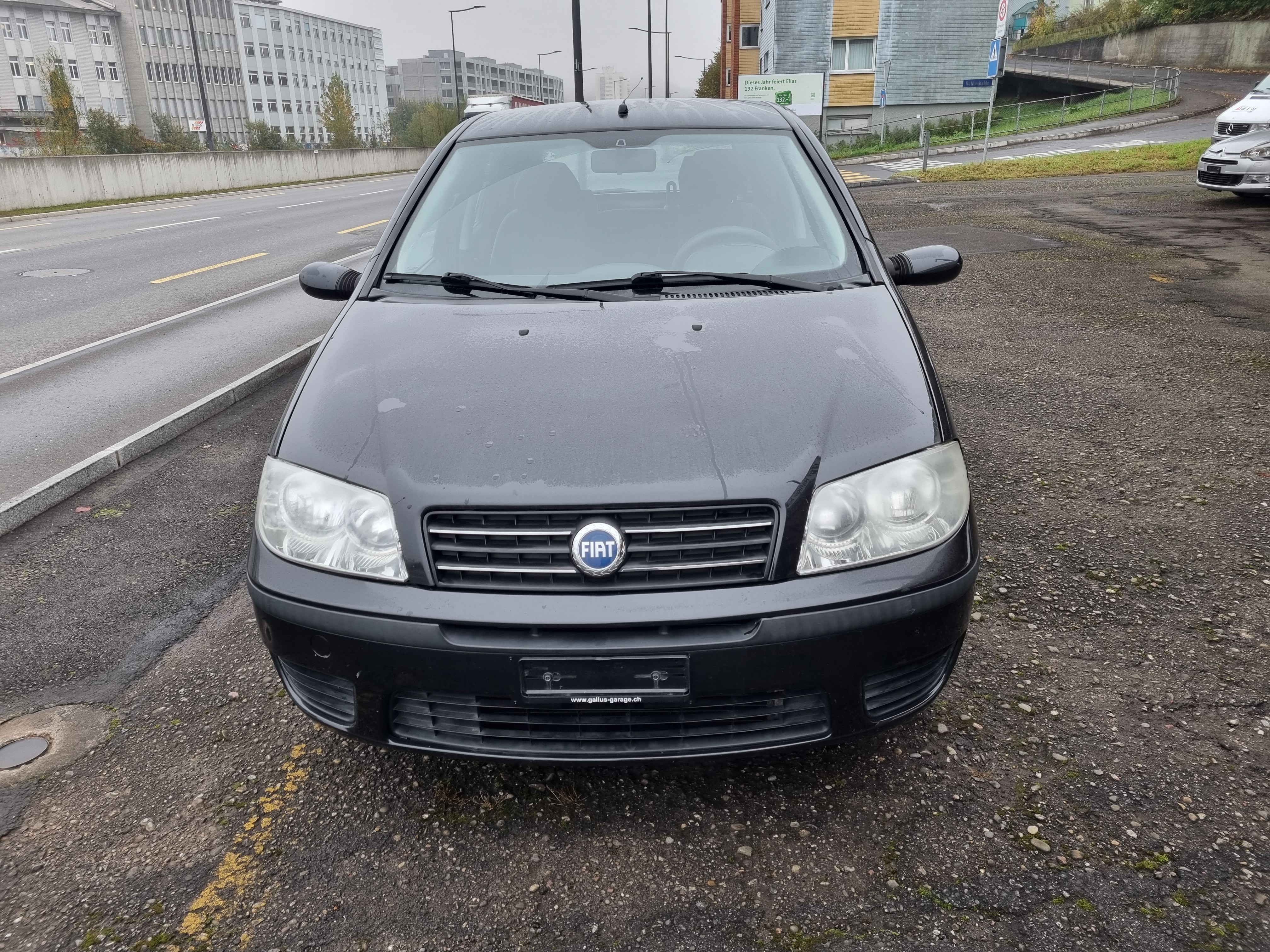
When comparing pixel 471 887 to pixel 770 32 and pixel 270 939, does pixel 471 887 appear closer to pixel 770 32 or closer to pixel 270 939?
pixel 270 939

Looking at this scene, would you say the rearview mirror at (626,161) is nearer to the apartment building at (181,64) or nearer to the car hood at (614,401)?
the car hood at (614,401)

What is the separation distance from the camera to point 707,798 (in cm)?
242

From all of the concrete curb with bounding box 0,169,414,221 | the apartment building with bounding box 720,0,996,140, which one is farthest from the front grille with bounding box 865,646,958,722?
the apartment building with bounding box 720,0,996,140

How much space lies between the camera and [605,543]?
2.02 meters

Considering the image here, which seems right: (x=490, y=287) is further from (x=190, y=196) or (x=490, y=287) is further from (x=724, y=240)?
(x=190, y=196)

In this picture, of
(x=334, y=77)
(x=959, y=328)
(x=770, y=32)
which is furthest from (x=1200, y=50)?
(x=334, y=77)

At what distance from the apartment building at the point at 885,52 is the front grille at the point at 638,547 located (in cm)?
3687

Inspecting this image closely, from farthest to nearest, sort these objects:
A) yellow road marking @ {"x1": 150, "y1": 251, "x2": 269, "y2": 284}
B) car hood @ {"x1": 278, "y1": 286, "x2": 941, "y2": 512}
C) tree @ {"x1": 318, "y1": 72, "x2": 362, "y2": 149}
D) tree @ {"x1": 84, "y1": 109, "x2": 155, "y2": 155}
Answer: tree @ {"x1": 318, "y1": 72, "x2": 362, "y2": 149} < tree @ {"x1": 84, "y1": 109, "x2": 155, "y2": 155} < yellow road marking @ {"x1": 150, "y1": 251, "x2": 269, "y2": 284} < car hood @ {"x1": 278, "y1": 286, "x2": 941, "y2": 512}

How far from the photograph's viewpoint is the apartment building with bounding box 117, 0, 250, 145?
314 feet

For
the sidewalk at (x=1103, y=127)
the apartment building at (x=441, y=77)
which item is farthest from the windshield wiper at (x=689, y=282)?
the apartment building at (x=441, y=77)

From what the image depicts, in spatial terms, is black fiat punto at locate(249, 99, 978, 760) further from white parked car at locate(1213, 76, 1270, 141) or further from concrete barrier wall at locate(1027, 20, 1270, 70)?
concrete barrier wall at locate(1027, 20, 1270, 70)

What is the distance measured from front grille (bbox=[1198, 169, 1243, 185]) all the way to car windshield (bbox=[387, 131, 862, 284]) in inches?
471

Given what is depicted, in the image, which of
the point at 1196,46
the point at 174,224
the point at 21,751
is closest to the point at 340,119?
the point at 1196,46

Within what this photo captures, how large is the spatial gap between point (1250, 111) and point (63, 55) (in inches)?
4067
